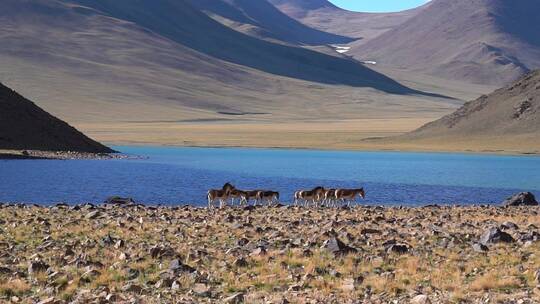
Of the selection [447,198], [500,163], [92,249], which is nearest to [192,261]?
[92,249]

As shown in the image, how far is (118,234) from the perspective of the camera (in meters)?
20.6

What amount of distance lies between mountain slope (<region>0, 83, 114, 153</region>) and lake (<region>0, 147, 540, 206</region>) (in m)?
7.77

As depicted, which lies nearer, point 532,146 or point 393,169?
point 393,169

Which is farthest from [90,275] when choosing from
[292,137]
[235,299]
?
[292,137]

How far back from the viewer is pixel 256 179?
54531mm

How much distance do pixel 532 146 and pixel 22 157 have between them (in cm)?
6107

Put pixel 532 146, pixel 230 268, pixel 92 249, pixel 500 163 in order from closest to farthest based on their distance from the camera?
pixel 230 268
pixel 92 249
pixel 500 163
pixel 532 146

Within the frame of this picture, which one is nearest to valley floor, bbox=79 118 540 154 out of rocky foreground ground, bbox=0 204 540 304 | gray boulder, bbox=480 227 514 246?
rocky foreground ground, bbox=0 204 540 304

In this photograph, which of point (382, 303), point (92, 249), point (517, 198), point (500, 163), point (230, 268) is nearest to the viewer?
point (382, 303)

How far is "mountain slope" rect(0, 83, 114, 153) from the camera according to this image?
7700 centimetres

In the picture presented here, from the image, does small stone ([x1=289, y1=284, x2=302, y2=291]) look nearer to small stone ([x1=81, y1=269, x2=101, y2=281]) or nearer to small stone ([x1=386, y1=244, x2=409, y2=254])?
small stone ([x1=81, y1=269, x2=101, y2=281])

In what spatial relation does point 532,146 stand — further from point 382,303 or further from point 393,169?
point 382,303

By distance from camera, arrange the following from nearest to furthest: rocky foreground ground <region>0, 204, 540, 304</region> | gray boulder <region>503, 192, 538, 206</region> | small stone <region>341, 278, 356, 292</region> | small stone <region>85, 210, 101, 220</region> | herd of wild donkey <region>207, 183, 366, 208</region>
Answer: rocky foreground ground <region>0, 204, 540, 304</region>
small stone <region>341, 278, 356, 292</region>
small stone <region>85, 210, 101, 220</region>
herd of wild donkey <region>207, 183, 366, 208</region>
gray boulder <region>503, 192, 538, 206</region>

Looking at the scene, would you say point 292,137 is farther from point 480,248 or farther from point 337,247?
point 337,247
